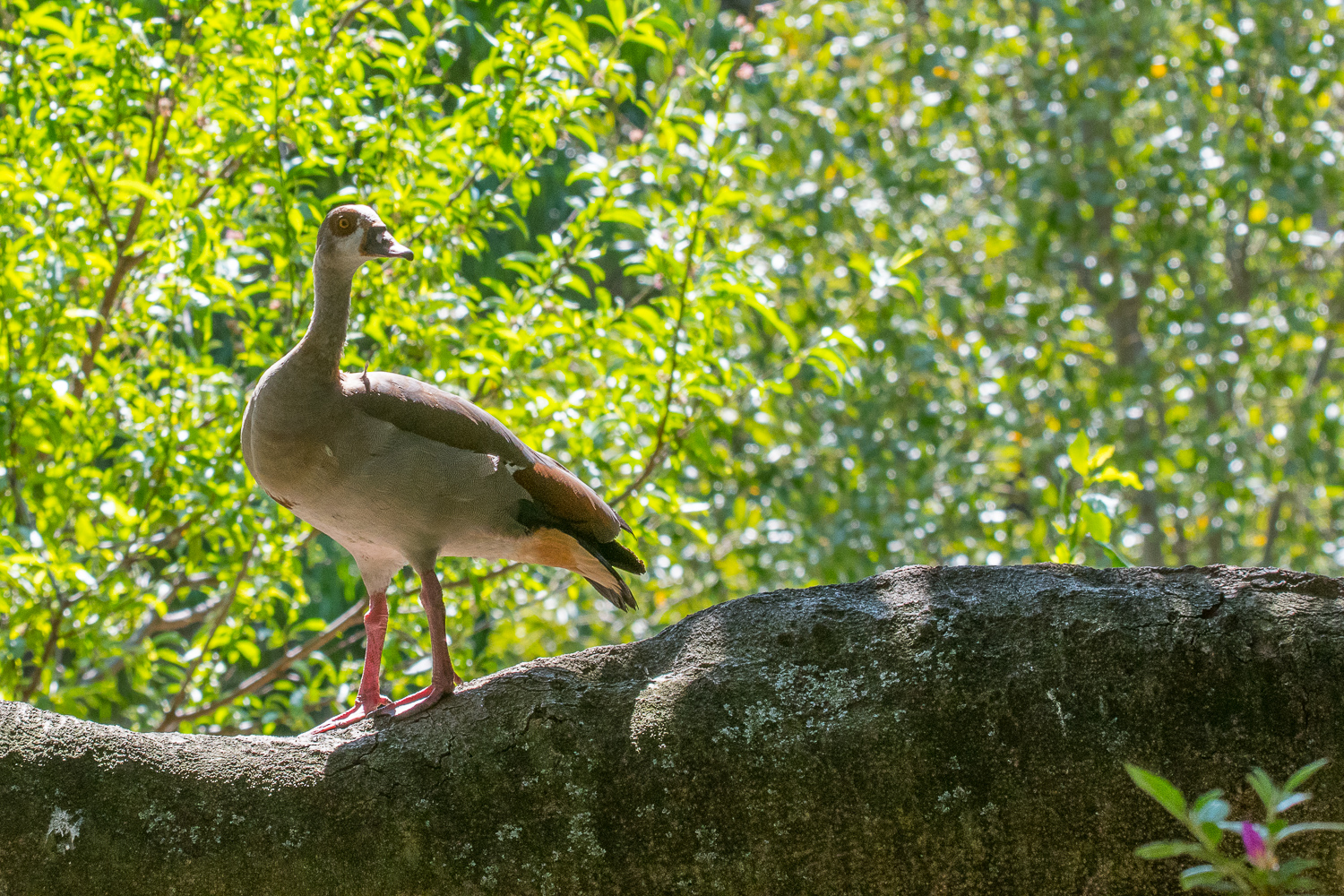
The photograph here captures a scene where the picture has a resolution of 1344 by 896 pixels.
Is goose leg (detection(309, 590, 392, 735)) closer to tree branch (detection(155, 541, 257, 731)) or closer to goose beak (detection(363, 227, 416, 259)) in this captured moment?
goose beak (detection(363, 227, 416, 259))

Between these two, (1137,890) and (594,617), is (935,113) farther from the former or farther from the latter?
(1137,890)

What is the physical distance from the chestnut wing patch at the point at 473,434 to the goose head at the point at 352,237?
279mm

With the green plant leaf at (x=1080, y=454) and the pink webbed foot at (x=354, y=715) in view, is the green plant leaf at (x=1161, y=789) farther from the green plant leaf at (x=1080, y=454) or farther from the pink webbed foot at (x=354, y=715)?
the green plant leaf at (x=1080, y=454)

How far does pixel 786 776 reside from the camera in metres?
2.12

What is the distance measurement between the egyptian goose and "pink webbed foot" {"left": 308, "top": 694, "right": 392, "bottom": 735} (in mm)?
14

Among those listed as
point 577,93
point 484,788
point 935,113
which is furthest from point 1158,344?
point 484,788

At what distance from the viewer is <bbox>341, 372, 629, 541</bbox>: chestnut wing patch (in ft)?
9.01

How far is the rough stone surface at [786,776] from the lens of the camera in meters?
2.04

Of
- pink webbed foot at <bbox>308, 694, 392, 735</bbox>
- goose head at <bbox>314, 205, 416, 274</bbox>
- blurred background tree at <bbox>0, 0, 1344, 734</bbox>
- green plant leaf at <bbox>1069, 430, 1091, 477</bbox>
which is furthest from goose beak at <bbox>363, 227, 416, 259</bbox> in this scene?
green plant leaf at <bbox>1069, 430, 1091, 477</bbox>

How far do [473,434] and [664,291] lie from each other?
93.3 inches

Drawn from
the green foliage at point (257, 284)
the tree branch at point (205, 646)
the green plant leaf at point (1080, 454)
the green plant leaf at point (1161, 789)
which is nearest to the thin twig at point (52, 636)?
the green foliage at point (257, 284)

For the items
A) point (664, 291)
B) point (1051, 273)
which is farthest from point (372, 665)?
point (1051, 273)

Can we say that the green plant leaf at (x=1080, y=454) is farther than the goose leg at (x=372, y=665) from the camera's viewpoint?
Yes

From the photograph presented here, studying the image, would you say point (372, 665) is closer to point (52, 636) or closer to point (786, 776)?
point (786, 776)
